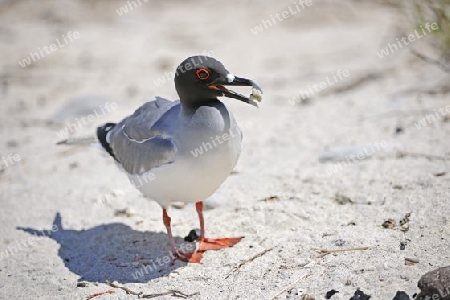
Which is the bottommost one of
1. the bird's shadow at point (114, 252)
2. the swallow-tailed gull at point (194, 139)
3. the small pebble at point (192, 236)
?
the small pebble at point (192, 236)

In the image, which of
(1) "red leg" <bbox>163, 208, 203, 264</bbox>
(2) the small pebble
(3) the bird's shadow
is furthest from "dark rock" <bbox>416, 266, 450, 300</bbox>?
(2) the small pebble

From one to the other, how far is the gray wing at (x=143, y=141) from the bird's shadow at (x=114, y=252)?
687mm

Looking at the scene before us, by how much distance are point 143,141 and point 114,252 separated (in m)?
1.06

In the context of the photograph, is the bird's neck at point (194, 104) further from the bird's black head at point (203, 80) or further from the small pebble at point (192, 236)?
the small pebble at point (192, 236)

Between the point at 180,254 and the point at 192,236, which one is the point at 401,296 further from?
the point at 192,236

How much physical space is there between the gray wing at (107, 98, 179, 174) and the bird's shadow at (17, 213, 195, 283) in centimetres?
69

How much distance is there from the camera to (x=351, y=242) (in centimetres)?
440

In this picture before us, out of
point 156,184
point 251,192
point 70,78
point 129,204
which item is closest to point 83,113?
point 70,78

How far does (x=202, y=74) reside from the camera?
4379 mm

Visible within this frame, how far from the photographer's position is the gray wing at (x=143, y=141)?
4481mm

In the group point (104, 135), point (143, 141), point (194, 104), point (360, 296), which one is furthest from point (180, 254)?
point (360, 296)

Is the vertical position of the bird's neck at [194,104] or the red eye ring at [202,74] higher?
the red eye ring at [202,74]

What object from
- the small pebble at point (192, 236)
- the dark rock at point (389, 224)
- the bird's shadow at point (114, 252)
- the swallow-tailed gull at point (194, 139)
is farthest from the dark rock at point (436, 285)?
the small pebble at point (192, 236)

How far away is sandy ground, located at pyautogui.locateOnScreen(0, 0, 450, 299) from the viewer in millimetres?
4309
